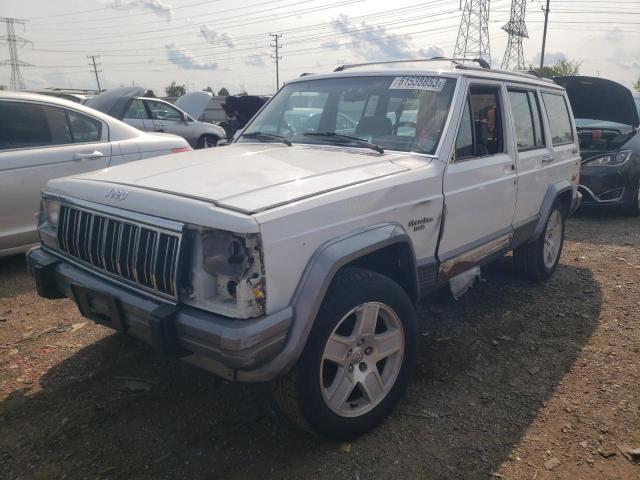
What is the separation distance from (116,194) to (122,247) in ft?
0.89

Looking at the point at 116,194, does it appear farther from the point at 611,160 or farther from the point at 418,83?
the point at 611,160

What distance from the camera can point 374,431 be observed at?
2670mm

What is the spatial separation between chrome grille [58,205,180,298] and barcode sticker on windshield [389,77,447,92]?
1961 mm

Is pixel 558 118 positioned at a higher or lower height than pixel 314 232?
higher

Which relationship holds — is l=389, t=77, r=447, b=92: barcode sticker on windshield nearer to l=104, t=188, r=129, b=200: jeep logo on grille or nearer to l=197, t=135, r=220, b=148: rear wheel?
l=104, t=188, r=129, b=200: jeep logo on grille

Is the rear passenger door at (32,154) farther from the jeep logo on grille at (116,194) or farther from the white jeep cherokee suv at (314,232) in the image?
the jeep logo on grille at (116,194)

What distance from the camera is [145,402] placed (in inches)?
113

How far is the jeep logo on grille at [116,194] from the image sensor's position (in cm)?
244

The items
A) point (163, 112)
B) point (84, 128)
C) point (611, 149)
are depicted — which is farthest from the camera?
point (163, 112)

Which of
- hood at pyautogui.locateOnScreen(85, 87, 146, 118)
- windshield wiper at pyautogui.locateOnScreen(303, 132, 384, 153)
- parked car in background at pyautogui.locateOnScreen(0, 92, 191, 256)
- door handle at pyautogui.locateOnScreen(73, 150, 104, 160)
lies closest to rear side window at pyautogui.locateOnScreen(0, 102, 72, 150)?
parked car in background at pyautogui.locateOnScreen(0, 92, 191, 256)

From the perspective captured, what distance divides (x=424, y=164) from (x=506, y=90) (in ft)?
4.45

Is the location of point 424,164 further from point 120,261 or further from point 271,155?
point 120,261

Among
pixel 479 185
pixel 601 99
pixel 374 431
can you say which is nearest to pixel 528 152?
pixel 479 185

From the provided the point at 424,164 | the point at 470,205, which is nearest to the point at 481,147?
the point at 470,205
